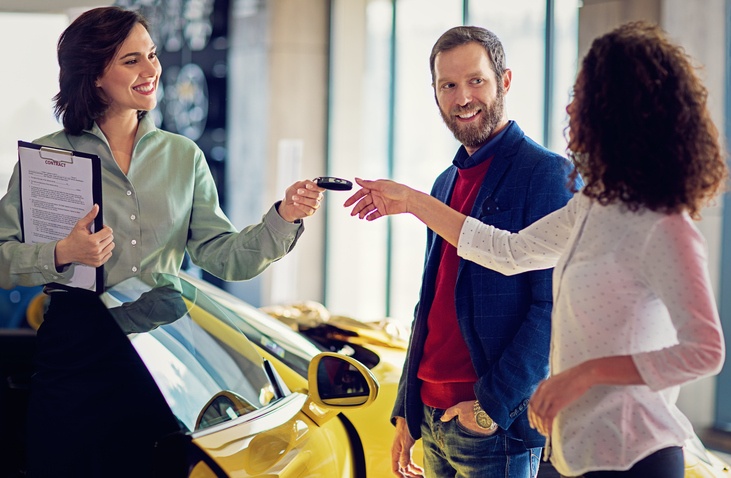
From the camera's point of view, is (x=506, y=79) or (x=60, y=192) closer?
(x=60, y=192)

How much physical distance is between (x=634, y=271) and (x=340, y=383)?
2.62 feet

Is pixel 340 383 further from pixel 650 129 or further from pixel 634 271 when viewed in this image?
pixel 650 129

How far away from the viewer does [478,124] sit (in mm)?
1962

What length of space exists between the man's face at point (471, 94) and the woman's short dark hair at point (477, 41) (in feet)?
0.04

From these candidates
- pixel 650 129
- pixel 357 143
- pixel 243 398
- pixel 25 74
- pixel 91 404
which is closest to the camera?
pixel 650 129

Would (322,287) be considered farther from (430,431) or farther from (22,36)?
(430,431)

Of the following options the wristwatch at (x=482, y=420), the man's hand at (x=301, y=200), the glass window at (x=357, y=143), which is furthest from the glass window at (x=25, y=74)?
the wristwatch at (x=482, y=420)

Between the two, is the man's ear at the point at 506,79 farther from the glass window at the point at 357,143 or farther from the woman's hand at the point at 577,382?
the glass window at the point at 357,143

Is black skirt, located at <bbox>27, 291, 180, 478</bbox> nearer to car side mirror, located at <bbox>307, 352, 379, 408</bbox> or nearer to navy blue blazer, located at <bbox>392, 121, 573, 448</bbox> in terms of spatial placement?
car side mirror, located at <bbox>307, 352, 379, 408</bbox>

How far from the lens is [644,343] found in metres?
1.32

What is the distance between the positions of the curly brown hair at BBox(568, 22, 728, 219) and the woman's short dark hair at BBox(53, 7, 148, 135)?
115cm

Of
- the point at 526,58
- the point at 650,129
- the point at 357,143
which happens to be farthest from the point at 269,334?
the point at 357,143

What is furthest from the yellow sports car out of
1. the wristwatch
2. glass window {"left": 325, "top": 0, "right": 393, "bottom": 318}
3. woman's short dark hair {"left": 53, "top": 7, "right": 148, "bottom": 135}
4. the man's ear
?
glass window {"left": 325, "top": 0, "right": 393, "bottom": 318}

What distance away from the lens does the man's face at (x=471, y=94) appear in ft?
6.43
